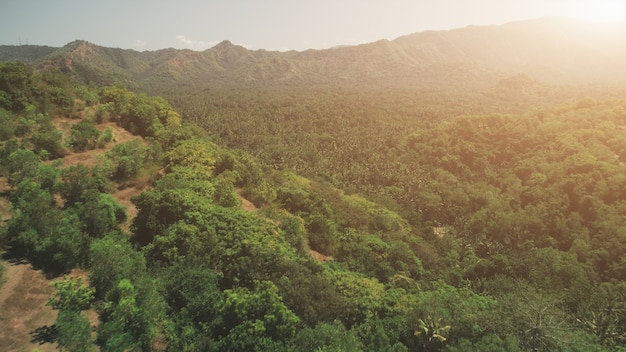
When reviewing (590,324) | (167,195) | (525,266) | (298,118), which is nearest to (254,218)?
(167,195)

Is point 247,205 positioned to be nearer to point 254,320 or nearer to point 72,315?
point 254,320

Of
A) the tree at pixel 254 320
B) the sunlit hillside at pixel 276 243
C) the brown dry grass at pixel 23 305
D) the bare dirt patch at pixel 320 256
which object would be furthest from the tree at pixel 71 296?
the bare dirt patch at pixel 320 256

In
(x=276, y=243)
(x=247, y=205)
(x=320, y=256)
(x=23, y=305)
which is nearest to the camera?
(x=23, y=305)

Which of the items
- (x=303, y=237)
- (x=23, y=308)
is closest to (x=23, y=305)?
(x=23, y=308)

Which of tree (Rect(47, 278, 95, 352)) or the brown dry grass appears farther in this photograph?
the brown dry grass

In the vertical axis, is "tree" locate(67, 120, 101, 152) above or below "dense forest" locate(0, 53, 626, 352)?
above

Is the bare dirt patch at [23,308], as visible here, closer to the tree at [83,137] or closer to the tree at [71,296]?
the tree at [71,296]

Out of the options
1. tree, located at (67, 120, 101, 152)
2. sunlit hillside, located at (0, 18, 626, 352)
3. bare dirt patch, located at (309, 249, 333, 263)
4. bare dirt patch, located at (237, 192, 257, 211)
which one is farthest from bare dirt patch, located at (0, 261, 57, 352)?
bare dirt patch, located at (309, 249, 333, 263)

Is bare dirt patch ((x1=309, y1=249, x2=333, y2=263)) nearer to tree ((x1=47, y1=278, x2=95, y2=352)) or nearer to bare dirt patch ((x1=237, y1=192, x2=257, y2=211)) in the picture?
bare dirt patch ((x1=237, y1=192, x2=257, y2=211))

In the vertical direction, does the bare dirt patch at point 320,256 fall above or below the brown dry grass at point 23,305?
below
